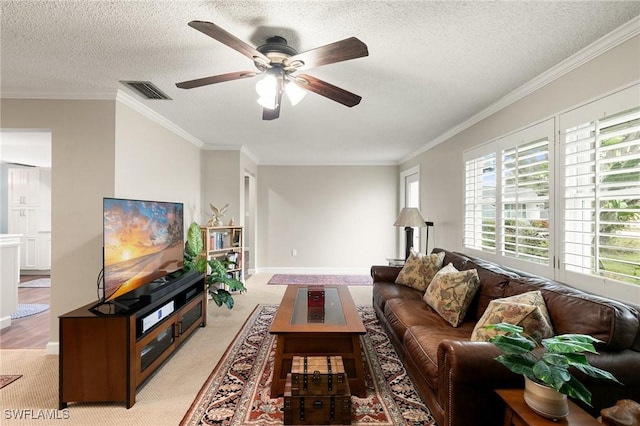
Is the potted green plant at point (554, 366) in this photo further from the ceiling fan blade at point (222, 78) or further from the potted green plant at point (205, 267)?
the potted green plant at point (205, 267)

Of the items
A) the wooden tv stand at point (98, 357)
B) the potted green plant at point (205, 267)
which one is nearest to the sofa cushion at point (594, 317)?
the wooden tv stand at point (98, 357)

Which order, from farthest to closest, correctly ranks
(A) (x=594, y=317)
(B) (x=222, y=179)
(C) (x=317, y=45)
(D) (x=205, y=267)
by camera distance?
(B) (x=222, y=179), (D) (x=205, y=267), (C) (x=317, y=45), (A) (x=594, y=317)

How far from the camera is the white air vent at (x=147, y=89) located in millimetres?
2503

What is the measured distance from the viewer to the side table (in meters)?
1.22

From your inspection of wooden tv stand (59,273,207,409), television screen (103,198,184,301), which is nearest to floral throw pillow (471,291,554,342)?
wooden tv stand (59,273,207,409)

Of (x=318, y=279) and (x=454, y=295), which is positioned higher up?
(x=454, y=295)

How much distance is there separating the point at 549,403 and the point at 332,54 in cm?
190

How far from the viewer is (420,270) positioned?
11.0ft

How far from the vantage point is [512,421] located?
1.34 metres

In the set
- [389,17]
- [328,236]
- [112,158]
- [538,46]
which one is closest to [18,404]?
[112,158]

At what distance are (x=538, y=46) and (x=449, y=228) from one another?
2475 millimetres

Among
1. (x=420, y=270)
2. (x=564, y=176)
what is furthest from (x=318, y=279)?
(x=564, y=176)

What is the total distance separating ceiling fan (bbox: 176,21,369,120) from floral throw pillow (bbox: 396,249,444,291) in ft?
6.93

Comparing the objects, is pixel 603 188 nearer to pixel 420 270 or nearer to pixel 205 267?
pixel 420 270
